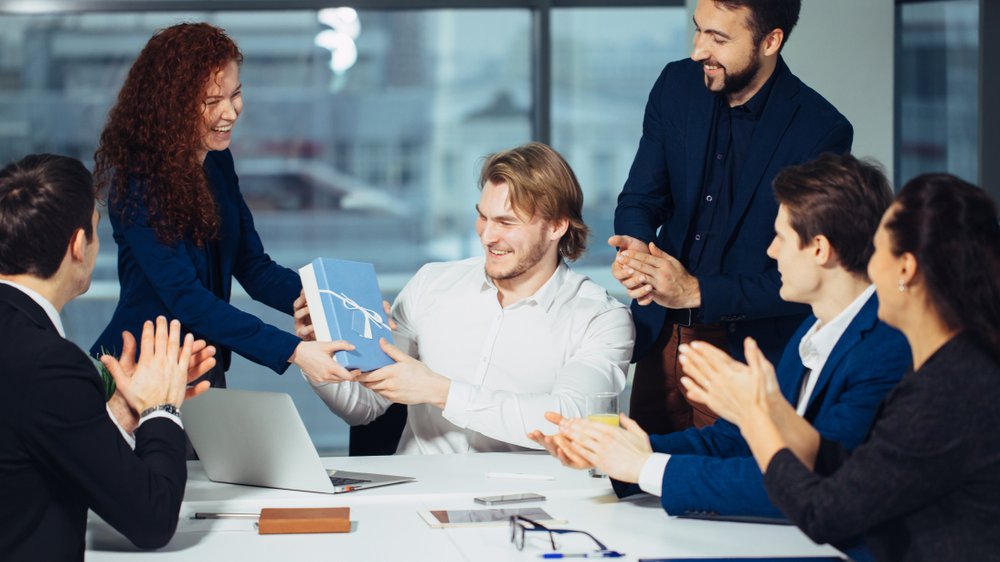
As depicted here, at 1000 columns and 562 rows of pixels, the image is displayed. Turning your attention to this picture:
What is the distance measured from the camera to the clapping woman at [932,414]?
1688mm

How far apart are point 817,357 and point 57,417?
1371 millimetres

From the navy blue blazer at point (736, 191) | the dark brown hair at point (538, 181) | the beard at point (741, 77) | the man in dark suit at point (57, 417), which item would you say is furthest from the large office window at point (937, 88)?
the man in dark suit at point (57, 417)

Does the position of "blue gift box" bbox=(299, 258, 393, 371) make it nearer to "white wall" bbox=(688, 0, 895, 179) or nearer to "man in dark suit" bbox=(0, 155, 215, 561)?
"man in dark suit" bbox=(0, 155, 215, 561)

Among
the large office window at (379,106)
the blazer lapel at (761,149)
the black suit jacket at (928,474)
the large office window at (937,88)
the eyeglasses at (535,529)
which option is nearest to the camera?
the black suit jacket at (928,474)

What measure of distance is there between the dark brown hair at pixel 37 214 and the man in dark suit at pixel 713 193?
57.1 inches

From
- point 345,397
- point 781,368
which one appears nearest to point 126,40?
point 345,397

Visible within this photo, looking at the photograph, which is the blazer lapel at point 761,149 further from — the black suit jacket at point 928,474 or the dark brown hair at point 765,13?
the black suit jacket at point 928,474

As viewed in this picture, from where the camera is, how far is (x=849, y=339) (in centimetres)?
220

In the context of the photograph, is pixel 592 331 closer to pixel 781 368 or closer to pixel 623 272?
pixel 623 272

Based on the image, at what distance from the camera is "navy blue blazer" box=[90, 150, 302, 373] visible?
116 inches

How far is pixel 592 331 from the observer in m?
3.08

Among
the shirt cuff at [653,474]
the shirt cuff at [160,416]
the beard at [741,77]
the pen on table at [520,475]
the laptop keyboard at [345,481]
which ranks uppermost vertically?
the beard at [741,77]

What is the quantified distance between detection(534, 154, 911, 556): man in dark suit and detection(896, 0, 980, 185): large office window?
149 inches

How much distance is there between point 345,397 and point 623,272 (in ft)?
Answer: 2.53
